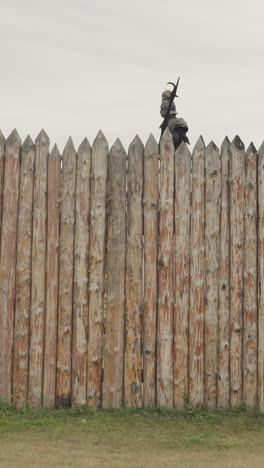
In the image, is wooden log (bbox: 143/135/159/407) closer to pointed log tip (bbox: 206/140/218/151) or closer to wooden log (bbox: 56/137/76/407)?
pointed log tip (bbox: 206/140/218/151)

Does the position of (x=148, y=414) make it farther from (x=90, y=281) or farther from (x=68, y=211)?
(x=68, y=211)

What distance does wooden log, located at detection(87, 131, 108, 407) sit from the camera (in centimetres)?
861

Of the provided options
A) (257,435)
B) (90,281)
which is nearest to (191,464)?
(257,435)

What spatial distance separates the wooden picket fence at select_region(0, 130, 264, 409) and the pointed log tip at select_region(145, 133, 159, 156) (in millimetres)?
13

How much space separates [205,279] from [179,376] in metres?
1.00

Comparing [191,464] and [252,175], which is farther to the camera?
[252,175]

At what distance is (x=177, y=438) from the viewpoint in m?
7.66

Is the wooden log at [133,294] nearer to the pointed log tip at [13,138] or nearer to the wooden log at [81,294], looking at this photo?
the wooden log at [81,294]

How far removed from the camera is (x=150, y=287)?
28.2ft

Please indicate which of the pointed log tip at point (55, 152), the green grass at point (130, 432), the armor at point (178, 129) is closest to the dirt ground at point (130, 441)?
the green grass at point (130, 432)

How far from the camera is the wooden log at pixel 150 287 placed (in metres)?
8.60

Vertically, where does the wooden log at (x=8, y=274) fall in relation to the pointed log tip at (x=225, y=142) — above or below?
below

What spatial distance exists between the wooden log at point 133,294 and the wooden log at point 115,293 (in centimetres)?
5

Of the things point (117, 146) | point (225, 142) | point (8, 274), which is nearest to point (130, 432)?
point (8, 274)
